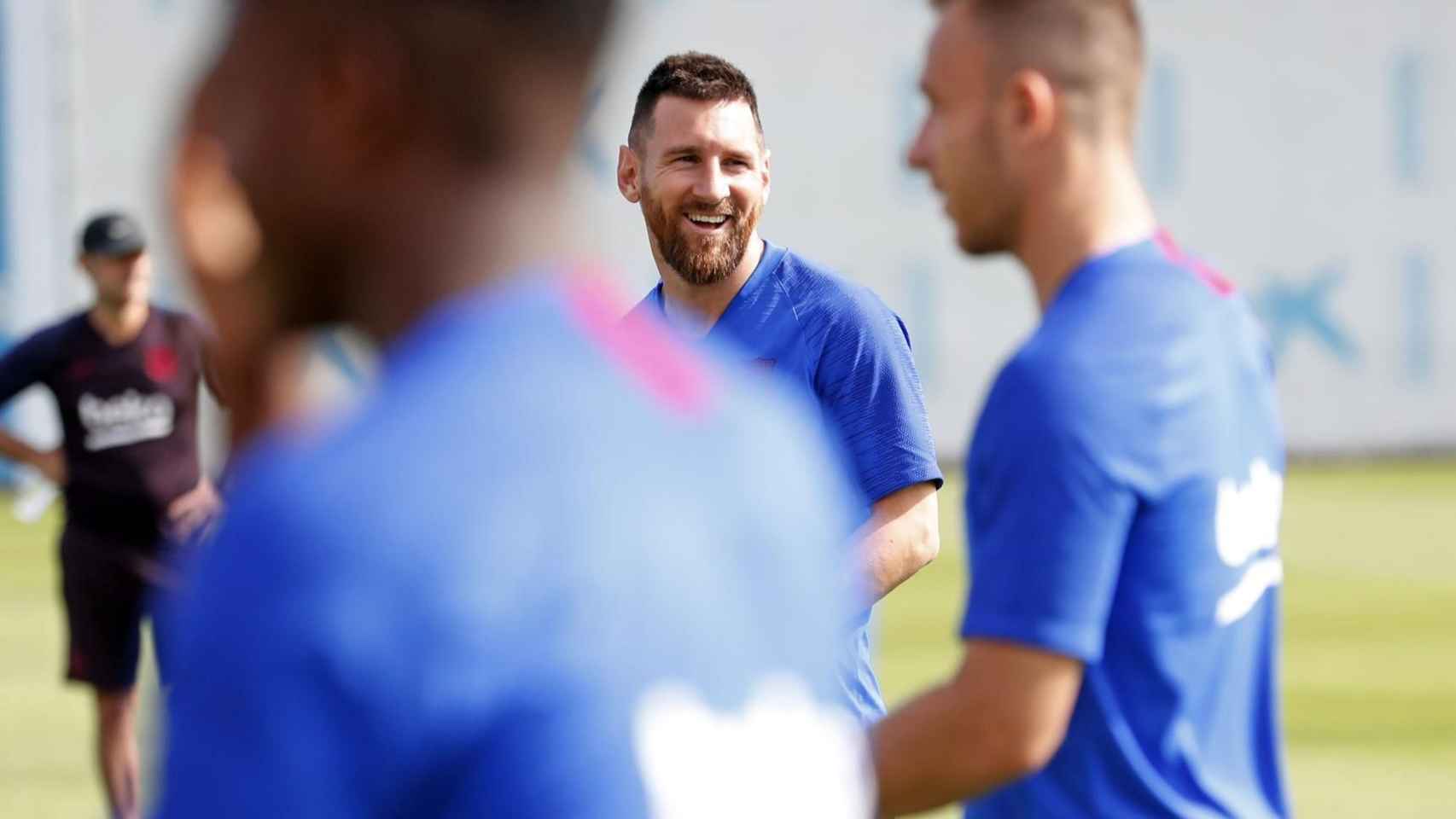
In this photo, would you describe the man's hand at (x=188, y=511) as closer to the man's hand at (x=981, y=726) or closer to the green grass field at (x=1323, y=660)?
the green grass field at (x=1323, y=660)

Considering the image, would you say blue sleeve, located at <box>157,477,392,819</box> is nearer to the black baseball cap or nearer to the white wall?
the black baseball cap

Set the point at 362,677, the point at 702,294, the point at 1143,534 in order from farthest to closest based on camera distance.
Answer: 1. the point at 702,294
2. the point at 1143,534
3. the point at 362,677

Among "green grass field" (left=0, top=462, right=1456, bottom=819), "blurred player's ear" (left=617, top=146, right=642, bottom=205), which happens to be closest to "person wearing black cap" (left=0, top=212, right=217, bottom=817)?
"green grass field" (left=0, top=462, right=1456, bottom=819)

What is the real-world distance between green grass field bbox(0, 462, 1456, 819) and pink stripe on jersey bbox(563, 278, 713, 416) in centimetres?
786

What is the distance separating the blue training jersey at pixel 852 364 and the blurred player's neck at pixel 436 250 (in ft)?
11.4

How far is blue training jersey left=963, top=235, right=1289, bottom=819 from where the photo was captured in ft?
9.42

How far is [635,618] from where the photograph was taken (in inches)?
56.0

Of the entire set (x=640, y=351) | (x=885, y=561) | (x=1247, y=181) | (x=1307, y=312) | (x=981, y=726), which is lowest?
(x=1307, y=312)

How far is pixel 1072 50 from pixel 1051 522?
2.22 feet

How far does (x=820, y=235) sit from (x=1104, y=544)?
24.1 meters

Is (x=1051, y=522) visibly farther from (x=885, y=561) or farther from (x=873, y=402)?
(x=873, y=402)

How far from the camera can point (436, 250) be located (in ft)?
5.06

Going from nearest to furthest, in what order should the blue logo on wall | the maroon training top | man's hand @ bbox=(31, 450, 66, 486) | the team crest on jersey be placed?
the team crest on jersey
man's hand @ bbox=(31, 450, 66, 486)
the maroon training top
the blue logo on wall

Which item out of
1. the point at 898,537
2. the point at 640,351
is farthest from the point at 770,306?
the point at 640,351
